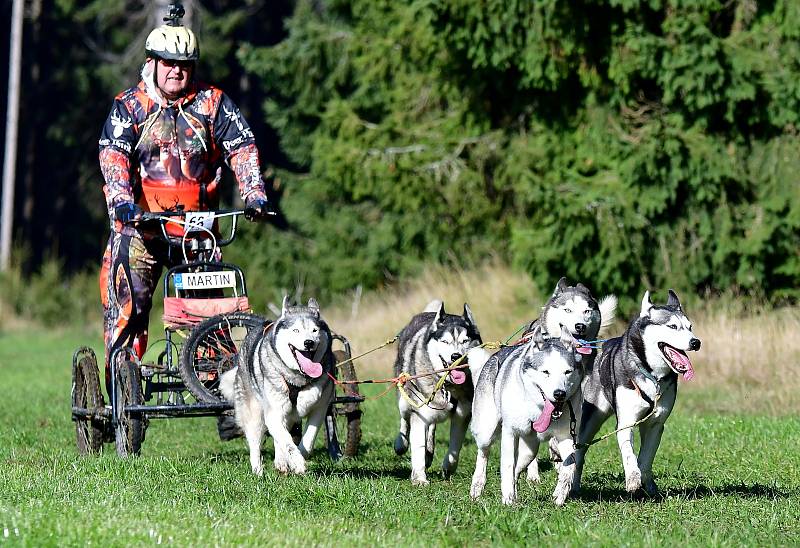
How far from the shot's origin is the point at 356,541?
628 cm

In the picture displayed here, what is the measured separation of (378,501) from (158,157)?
3.43m

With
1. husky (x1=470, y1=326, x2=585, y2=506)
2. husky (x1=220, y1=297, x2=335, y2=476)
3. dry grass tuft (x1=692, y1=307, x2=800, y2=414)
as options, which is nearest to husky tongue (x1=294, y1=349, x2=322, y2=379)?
husky (x1=220, y1=297, x2=335, y2=476)

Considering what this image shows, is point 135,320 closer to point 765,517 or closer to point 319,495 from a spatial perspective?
point 319,495

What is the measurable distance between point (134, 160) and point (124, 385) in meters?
1.71

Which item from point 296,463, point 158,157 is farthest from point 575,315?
point 158,157

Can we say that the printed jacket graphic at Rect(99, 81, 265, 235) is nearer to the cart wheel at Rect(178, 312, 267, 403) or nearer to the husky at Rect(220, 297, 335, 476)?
the cart wheel at Rect(178, 312, 267, 403)

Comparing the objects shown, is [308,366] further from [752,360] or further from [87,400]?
[752,360]

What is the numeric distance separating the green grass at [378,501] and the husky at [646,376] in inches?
11.6

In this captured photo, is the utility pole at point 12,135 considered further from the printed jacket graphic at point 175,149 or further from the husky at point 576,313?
the husky at point 576,313

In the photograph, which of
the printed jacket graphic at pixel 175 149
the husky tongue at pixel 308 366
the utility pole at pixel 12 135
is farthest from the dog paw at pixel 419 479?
the utility pole at pixel 12 135

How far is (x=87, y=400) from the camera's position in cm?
979

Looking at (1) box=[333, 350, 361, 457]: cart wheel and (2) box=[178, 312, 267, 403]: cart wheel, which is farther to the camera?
(1) box=[333, 350, 361, 457]: cart wheel

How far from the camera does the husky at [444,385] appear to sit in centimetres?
867

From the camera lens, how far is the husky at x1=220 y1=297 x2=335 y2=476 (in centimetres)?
806
